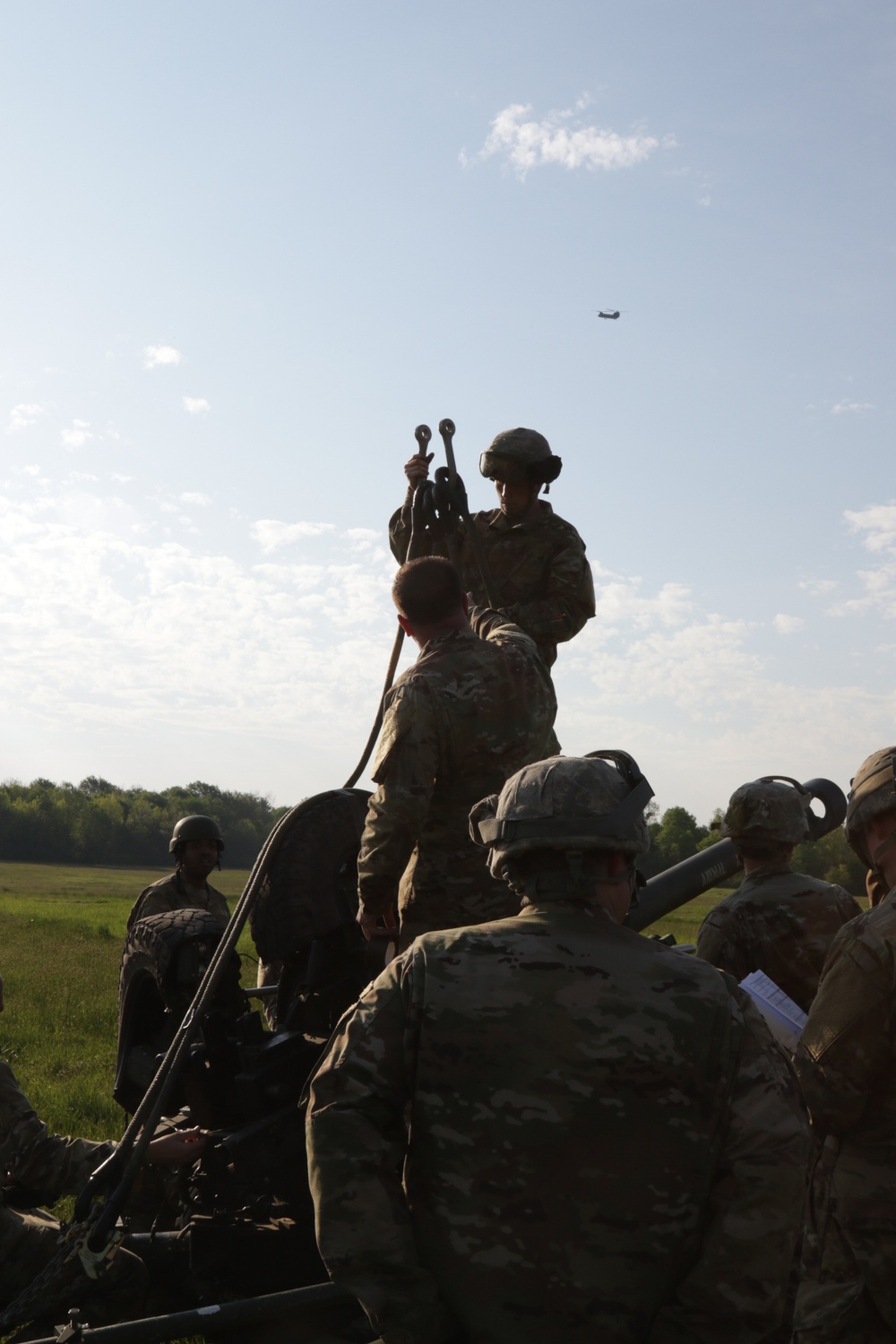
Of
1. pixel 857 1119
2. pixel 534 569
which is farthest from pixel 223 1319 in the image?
pixel 534 569

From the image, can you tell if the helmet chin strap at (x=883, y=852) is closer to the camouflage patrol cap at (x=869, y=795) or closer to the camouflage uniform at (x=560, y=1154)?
the camouflage patrol cap at (x=869, y=795)

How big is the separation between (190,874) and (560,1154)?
26.8ft

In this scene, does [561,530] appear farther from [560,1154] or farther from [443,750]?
[560,1154]

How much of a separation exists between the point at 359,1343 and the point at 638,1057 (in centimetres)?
243

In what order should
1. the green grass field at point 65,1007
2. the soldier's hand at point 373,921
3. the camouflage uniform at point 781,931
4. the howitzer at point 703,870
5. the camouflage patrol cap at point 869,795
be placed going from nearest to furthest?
the camouflage patrol cap at point 869,795
the soldier's hand at point 373,921
the camouflage uniform at point 781,931
the howitzer at point 703,870
the green grass field at point 65,1007

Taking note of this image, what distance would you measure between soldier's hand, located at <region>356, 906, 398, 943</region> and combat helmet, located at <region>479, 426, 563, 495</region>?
220cm

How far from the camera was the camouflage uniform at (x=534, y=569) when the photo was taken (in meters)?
5.99

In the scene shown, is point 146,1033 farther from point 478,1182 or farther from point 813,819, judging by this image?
point 478,1182

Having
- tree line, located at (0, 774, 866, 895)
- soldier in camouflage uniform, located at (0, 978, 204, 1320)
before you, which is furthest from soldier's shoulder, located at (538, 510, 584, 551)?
tree line, located at (0, 774, 866, 895)

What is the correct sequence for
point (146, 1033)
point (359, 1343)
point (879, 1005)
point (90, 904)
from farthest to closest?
1. point (90, 904)
2. point (146, 1033)
3. point (359, 1343)
4. point (879, 1005)

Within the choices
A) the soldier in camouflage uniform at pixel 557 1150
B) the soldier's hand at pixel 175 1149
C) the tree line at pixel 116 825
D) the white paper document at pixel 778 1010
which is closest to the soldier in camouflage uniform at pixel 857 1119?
the white paper document at pixel 778 1010

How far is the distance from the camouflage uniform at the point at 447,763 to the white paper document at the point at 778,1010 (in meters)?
1.09

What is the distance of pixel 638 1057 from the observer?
266cm

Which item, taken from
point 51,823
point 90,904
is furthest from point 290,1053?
point 51,823
